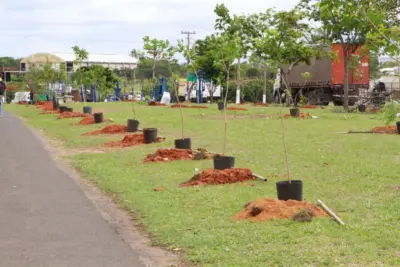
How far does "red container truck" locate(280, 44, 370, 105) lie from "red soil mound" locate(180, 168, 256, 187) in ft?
97.8

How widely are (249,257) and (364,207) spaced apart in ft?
9.67

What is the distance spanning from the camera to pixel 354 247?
728 centimetres

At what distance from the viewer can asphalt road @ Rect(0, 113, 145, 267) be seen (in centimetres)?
732

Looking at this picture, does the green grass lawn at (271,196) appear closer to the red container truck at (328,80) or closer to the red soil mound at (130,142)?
the red soil mound at (130,142)

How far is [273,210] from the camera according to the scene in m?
8.91

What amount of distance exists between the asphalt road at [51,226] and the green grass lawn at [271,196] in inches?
24.2

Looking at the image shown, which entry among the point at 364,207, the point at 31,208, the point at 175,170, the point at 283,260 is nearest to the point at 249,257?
the point at 283,260

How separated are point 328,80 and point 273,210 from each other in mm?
36521

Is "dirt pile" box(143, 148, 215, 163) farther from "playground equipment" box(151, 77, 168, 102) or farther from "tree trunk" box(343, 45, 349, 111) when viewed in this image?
"playground equipment" box(151, 77, 168, 102)

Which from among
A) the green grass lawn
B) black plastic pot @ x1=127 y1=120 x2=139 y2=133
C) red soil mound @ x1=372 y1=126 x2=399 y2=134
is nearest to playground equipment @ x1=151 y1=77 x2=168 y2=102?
black plastic pot @ x1=127 y1=120 x2=139 y2=133

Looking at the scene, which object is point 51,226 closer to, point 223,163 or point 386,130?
point 223,163

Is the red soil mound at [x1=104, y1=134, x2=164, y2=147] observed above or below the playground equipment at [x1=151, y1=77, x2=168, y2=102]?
Answer: below

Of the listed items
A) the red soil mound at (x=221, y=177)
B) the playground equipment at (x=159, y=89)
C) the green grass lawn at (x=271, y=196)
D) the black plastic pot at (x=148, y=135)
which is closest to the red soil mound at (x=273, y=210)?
the green grass lawn at (x=271, y=196)

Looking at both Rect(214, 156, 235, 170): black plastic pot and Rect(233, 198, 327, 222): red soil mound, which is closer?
Rect(233, 198, 327, 222): red soil mound
